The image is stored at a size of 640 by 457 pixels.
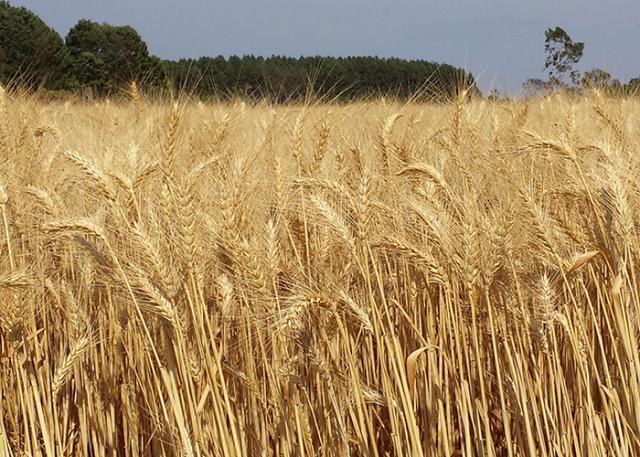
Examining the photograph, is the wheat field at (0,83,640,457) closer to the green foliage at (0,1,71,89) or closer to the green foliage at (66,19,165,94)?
the green foliage at (66,19,165,94)

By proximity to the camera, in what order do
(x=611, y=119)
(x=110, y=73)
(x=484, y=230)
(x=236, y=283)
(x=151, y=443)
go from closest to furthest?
(x=484, y=230) → (x=236, y=283) → (x=151, y=443) → (x=611, y=119) → (x=110, y=73)

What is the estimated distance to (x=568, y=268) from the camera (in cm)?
191

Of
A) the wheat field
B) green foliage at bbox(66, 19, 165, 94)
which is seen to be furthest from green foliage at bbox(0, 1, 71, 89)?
the wheat field

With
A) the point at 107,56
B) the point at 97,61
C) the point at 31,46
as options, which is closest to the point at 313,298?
the point at 97,61

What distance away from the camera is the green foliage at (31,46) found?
20.0 m

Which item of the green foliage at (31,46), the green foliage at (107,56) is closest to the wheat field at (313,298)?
the green foliage at (107,56)

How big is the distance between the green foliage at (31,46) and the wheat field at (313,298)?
703 inches

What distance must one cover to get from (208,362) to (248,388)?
36 centimetres

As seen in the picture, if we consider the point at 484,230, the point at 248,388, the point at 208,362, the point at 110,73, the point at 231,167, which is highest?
the point at 110,73

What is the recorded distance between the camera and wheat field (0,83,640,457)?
181 centimetres

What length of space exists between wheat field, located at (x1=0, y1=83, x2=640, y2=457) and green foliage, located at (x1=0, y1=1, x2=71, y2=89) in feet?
58.6

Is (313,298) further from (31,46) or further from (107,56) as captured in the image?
(107,56)

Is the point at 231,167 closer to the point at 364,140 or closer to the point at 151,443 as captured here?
the point at 151,443

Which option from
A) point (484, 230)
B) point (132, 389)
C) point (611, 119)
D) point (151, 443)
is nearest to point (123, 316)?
point (132, 389)
